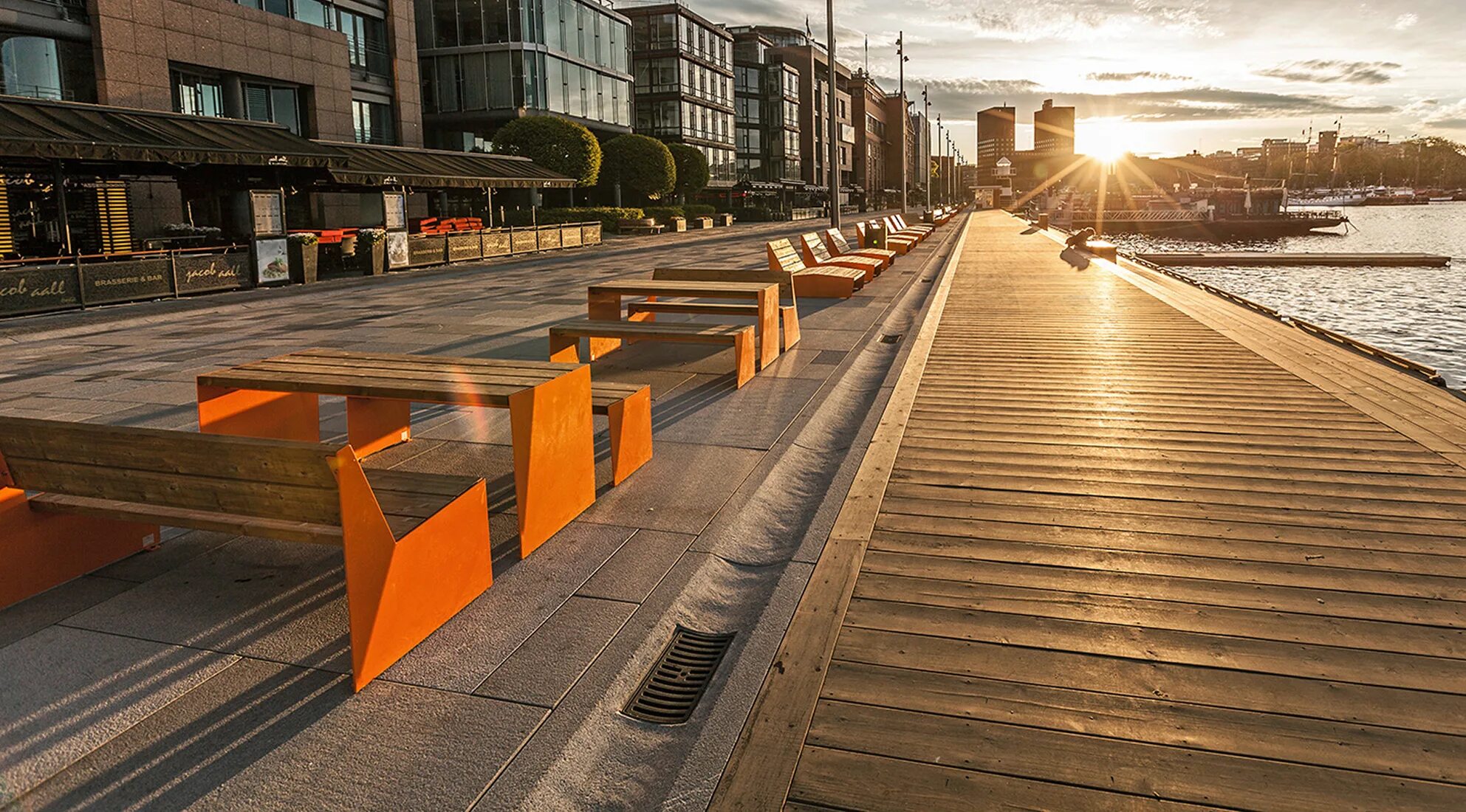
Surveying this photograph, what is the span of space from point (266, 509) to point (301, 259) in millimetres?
20059

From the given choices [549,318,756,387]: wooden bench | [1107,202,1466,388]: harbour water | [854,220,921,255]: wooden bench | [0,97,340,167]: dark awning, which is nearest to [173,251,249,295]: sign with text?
[0,97,340,167]: dark awning

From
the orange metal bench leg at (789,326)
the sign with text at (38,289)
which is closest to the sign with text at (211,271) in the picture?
the sign with text at (38,289)

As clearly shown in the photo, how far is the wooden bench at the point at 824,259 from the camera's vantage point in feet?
58.1

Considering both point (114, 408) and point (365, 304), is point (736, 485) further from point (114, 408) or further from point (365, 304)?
point (365, 304)

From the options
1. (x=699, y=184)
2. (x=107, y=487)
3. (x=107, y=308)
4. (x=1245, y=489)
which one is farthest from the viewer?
(x=699, y=184)

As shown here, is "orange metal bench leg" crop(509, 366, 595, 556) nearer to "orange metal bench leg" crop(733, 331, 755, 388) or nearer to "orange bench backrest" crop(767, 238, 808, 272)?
"orange metal bench leg" crop(733, 331, 755, 388)

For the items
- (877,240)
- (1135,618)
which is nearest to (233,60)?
(877,240)

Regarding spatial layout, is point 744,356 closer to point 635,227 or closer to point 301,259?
point 301,259

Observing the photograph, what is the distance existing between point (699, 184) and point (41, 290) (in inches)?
1890

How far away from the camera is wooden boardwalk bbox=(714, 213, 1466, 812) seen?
2.86 meters

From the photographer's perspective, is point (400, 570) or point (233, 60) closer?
point (400, 570)

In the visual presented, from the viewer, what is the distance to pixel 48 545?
14.5 ft

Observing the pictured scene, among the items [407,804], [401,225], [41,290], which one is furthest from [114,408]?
[401,225]

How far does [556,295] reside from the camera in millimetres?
18297
